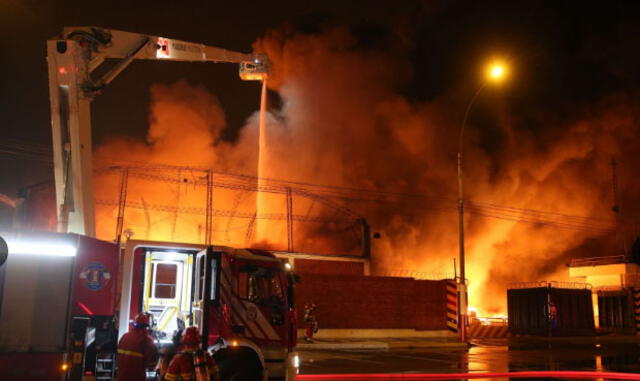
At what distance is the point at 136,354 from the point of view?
7.04m

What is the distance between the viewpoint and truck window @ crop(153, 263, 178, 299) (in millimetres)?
10273

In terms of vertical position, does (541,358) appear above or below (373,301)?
below

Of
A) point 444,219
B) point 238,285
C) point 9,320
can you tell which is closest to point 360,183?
point 444,219

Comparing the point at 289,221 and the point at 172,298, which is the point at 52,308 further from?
the point at 289,221

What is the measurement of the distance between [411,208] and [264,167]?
352 inches

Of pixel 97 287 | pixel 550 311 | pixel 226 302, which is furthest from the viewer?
pixel 550 311

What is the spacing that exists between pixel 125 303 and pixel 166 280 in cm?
204

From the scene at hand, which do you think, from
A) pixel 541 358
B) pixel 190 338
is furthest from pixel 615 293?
pixel 190 338

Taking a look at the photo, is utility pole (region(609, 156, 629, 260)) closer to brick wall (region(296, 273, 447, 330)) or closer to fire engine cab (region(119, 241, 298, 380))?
brick wall (region(296, 273, 447, 330))

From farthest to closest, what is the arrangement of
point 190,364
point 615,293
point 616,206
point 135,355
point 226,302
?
point 616,206, point 615,293, point 226,302, point 135,355, point 190,364

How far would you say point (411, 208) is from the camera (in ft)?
115

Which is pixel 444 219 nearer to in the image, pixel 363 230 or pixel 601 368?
pixel 363 230

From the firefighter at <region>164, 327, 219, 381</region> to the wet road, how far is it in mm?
6992

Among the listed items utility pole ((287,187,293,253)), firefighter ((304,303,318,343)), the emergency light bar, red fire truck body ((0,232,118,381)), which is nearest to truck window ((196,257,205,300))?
red fire truck body ((0,232,118,381))
